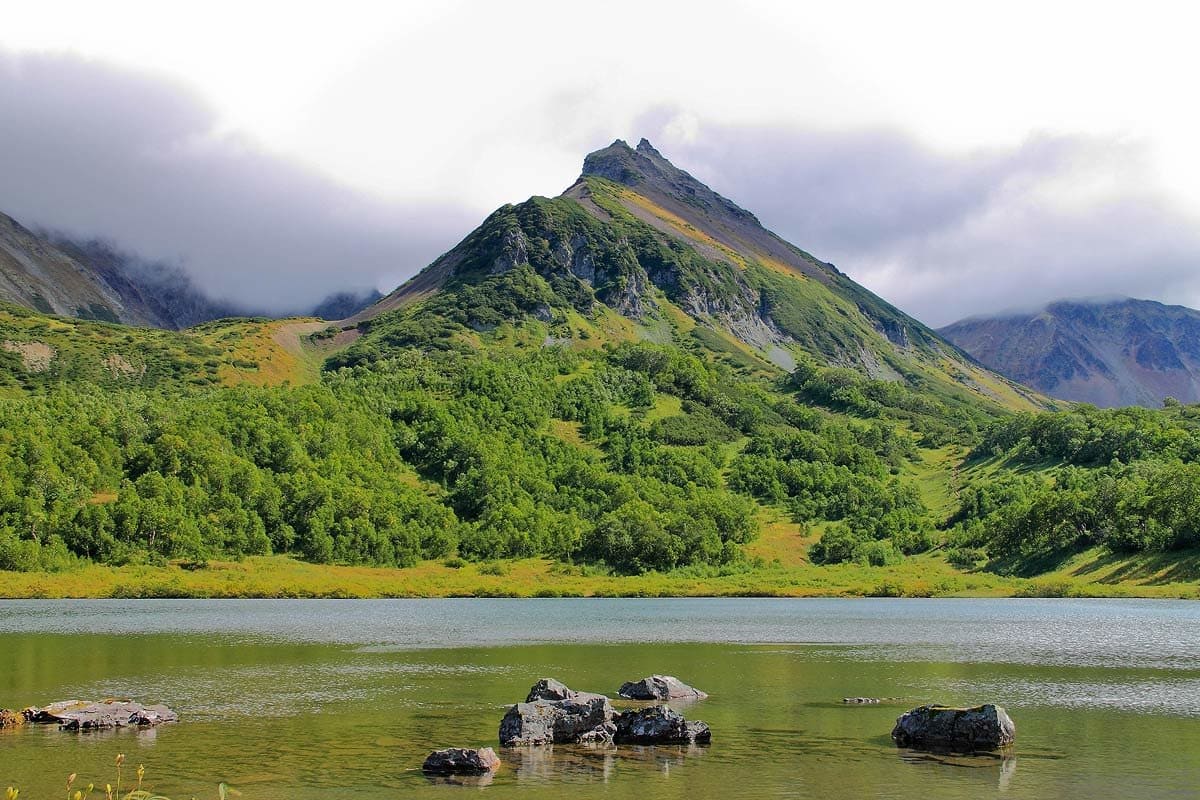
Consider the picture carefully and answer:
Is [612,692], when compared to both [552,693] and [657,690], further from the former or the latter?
[552,693]

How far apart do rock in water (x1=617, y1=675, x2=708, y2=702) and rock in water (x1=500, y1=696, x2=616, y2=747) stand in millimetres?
8758

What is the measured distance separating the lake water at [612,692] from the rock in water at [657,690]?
2071 mm

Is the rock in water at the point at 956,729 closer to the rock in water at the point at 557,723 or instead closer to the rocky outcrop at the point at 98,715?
the rock in water at the point at 557,723

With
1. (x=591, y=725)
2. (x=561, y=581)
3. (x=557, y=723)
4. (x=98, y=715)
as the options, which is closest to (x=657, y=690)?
(x=591, y=725)

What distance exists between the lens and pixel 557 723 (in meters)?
40.8

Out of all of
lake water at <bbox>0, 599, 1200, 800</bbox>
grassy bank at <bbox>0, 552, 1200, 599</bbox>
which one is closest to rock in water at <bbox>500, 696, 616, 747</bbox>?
lake water at <bbox>0, 599, 1200, 800</bbox>

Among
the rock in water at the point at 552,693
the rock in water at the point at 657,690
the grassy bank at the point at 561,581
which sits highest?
the rock in water at the point at 552,693

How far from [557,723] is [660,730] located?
13.4 feet

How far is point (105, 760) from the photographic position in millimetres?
35594

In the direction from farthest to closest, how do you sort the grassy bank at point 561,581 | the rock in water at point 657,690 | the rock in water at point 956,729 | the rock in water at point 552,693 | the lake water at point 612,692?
the grassy bank at point 561,581
the rock in water at point 657,690
the rock in water at point 552,693
the rock in water at point 956,729
the lake water at point 612,692

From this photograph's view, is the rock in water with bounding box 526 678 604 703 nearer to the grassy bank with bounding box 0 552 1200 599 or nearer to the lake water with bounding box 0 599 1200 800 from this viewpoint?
the lake water with bounding box 0 599 1200 800

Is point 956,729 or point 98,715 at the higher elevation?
point 956,729

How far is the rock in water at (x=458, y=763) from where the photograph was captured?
3406 centimetres

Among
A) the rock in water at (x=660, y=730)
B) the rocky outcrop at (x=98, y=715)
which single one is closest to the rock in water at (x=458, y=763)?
the rock in water at (x=660, y=730)
